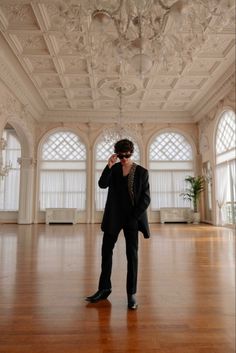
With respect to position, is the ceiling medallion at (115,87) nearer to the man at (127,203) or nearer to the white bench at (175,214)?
the white bench at (175,214)

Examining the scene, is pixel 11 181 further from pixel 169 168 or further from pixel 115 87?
pixel 169 168

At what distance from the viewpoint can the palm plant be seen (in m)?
A: 10.9

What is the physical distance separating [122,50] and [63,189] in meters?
8.57

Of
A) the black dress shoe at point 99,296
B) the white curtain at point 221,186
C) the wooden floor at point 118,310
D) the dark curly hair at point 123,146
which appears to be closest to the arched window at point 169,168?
the white curtain at point 221,186

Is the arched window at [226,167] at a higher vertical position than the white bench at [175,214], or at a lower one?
higher

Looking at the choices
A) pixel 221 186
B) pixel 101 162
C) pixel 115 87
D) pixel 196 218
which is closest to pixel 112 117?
pixel 101 162

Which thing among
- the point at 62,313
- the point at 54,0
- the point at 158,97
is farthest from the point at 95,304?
the point at 158,97

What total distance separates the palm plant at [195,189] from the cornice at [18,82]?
6.76m

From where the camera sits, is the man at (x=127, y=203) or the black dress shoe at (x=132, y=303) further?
the man at (x=127, y=203)

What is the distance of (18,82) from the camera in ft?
27.1

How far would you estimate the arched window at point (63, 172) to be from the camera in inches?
451

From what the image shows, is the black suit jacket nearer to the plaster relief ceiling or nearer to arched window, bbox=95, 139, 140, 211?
the plaster relief ceiling

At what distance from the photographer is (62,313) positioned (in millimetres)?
1863

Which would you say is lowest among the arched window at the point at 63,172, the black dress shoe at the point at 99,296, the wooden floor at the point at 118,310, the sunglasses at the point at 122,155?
the wooden floor at the point at 118,310
